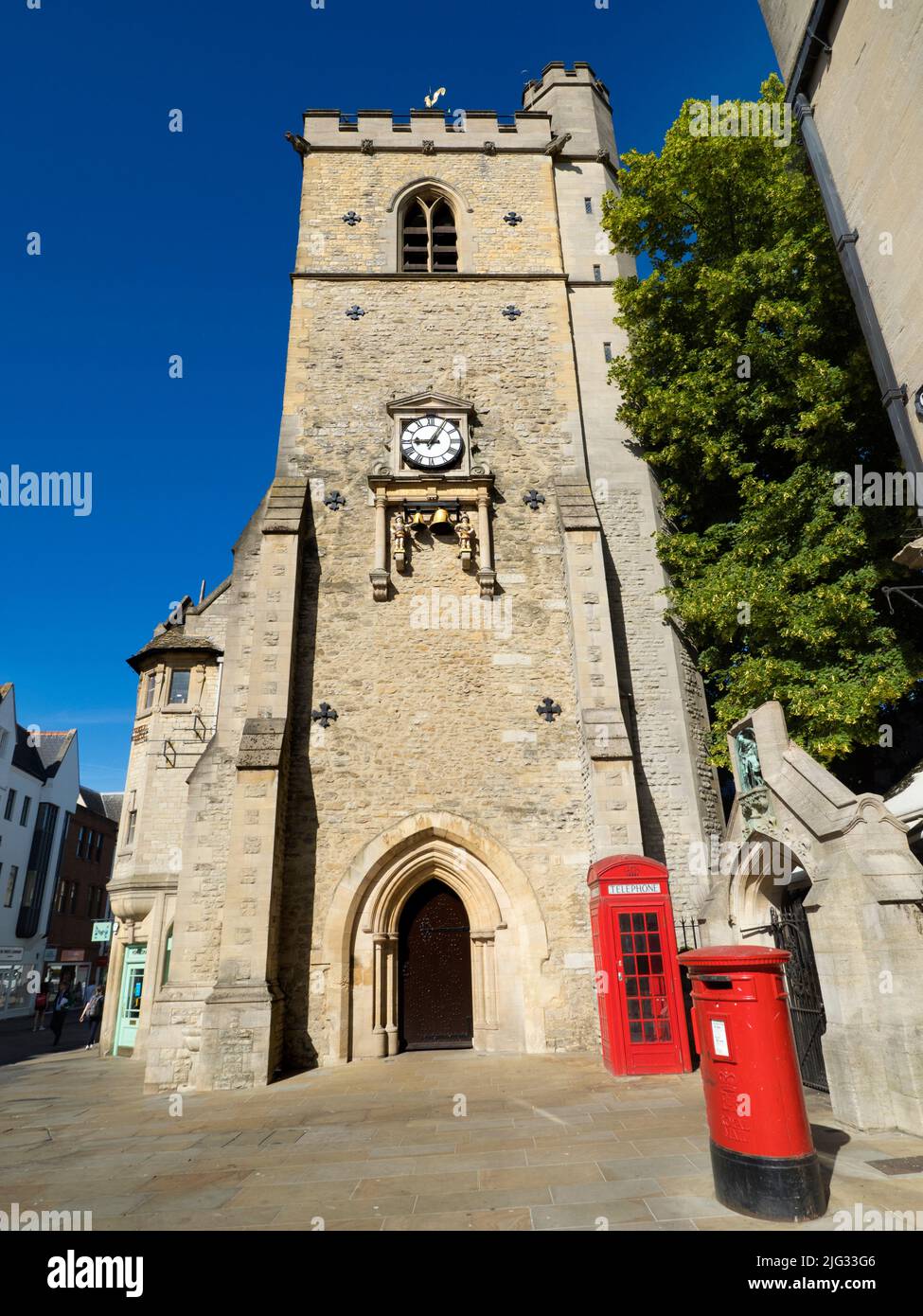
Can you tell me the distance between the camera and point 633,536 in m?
14.2

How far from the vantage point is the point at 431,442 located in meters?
13.9

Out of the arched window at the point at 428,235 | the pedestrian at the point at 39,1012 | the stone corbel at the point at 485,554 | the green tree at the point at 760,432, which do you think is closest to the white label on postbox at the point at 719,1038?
the green tree at the point at 760,432

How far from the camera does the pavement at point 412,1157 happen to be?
4402mm

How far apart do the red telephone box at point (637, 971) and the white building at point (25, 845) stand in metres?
28.4

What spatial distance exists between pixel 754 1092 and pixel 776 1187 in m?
0.48

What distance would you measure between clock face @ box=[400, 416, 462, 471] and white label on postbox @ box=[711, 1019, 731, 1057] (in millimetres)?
11199

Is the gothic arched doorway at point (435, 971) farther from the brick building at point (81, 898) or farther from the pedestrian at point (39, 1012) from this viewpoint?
the brick building at point (81, 898)

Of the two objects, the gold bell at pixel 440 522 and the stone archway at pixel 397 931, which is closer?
the stone archway at pixel 397 931

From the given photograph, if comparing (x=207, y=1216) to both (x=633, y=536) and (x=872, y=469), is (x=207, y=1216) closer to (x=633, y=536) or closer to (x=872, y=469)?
(x=633, y=536)

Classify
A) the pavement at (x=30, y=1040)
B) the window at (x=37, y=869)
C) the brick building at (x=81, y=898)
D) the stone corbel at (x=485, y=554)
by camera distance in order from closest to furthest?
the stone corbel at (x=485, y=554)
the pavement at (x=30, y=1040)
the window at (x=37, y=869)
the brick building at (x=81, y=898)

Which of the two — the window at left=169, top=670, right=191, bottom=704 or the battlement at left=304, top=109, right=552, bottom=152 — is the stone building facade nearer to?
the battlement at left=304, top=109, right=552, bottom=152

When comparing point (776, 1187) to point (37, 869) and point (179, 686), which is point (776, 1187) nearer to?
point (179, 686)

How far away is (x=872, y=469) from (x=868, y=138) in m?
4.79

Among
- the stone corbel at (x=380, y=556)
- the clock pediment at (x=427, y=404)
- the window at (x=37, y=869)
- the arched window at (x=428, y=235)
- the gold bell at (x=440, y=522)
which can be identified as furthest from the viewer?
the window at (x=37, y=869)
